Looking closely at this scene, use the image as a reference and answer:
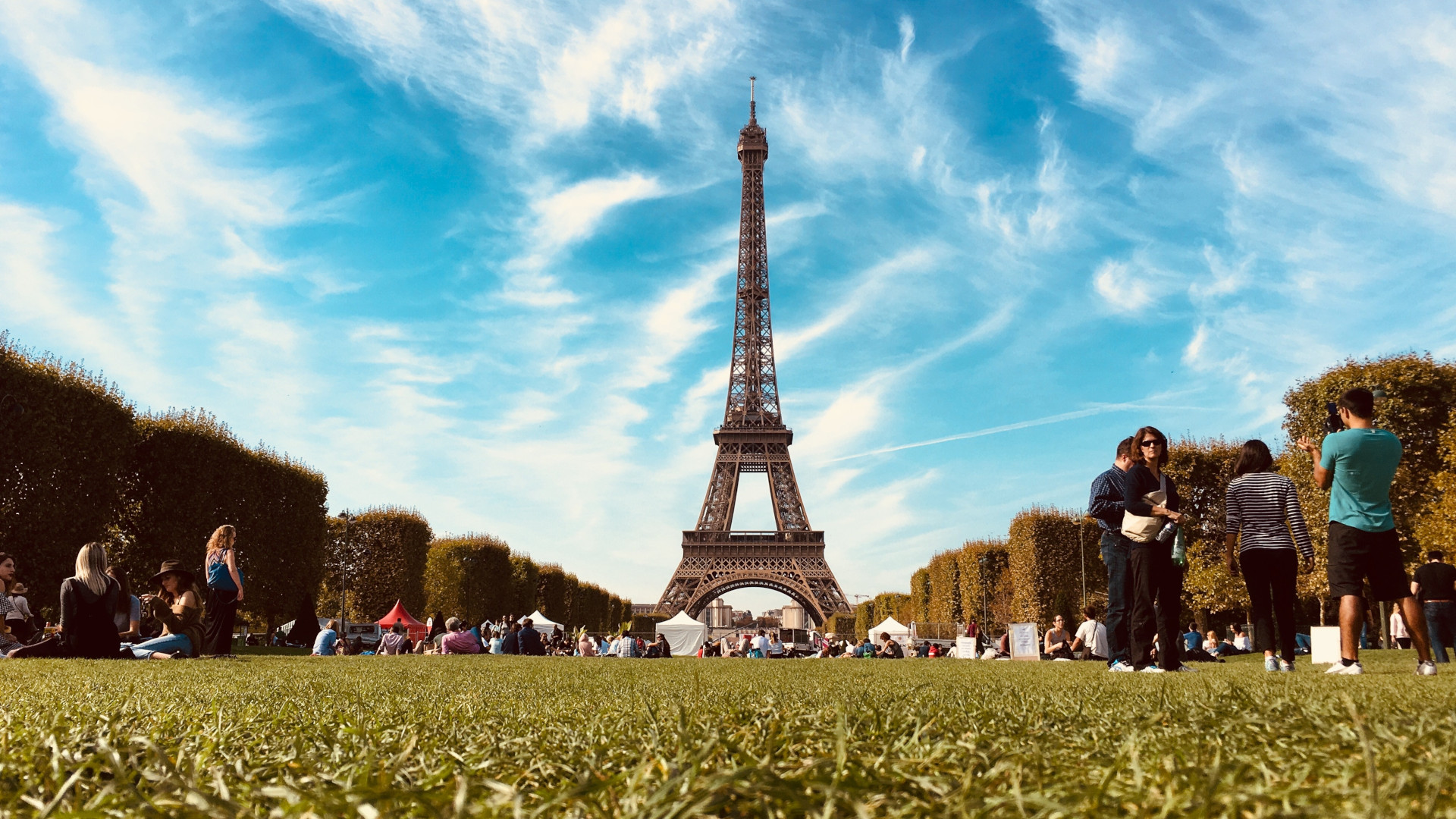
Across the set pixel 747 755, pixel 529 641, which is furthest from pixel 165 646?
pixel 529 641

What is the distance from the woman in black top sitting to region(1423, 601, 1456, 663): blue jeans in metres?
7.00

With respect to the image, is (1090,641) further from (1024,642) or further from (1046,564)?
(1046,564)

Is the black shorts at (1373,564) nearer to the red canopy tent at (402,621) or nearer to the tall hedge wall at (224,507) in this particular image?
the tall hedge wall at (224,507)

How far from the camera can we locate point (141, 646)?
391 inches

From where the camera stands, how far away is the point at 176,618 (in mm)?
9930

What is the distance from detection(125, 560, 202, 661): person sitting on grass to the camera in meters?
9.75

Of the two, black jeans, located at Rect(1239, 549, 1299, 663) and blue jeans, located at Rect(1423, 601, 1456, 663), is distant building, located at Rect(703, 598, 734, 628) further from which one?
black jeans, located at Rect(1239, 549, 1299, 663)

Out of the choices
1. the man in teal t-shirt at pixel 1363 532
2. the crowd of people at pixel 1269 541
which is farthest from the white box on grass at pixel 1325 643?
the man in teal t-shirt at pixel 1363 532

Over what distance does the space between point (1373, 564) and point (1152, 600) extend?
1.64m

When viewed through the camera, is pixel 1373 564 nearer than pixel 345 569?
Yes

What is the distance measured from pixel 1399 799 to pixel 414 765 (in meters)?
1.44

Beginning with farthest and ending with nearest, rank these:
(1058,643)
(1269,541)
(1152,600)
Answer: (1058,643), (1152,600), (1269,541)

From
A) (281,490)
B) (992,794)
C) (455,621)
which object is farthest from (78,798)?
(281,490)

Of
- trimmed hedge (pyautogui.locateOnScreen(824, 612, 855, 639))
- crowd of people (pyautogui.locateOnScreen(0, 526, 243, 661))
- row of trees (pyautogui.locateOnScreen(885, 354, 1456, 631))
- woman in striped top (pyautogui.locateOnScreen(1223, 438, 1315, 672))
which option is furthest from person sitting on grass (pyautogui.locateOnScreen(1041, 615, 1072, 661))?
trimmed hedge (pyautogui.locateOnScreen(824, 612, 855, 639))
